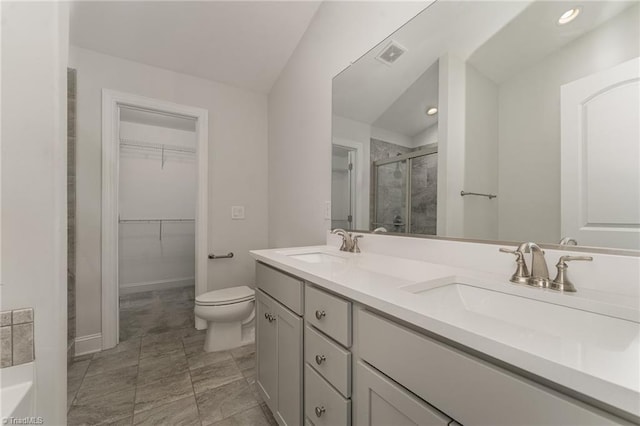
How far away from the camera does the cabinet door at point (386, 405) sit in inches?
22.0

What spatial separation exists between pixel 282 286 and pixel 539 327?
0.91m

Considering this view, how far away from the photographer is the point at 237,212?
263 cm

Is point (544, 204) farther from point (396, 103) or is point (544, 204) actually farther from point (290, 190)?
point (290, 190)

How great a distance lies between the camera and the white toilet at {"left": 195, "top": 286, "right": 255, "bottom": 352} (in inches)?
75.9

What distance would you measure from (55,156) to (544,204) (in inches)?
60.7

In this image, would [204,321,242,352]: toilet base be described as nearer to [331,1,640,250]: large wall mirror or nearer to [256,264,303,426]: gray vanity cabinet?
[256,264,303,426]: gray vanity cabinet

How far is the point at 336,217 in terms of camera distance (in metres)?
1.71

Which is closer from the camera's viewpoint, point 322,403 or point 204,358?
point 322,403

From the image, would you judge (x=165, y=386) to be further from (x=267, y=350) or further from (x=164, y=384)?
(x=267, y=350)

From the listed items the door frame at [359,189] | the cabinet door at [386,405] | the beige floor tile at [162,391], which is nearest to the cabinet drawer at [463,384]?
the cabinet door at [386,405]

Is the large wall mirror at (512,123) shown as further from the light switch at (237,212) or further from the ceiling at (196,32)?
the light switch at (237,212)

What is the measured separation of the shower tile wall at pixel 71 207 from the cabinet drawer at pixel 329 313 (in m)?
2.01

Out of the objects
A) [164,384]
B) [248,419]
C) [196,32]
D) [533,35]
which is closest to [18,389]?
[248,419]

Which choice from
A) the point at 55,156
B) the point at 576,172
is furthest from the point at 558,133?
the point at 55,156
